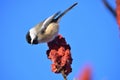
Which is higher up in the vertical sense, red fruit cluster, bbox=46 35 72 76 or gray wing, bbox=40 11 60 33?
gray wing, bbox=40 11 60 33

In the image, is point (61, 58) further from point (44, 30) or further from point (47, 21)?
point (44, 30)

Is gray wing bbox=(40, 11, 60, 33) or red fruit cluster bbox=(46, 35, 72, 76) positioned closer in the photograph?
red fruit cluster bbox=(46, 35, 72, 76)

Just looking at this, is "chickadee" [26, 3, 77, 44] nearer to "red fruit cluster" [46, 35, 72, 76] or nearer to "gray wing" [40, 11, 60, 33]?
"gray wing" [40, 11, 60, 33]

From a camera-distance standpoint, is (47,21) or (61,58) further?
(47,21)

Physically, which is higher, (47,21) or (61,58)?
(47,21)

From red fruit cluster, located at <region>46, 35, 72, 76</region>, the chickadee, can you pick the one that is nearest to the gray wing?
the chickadee

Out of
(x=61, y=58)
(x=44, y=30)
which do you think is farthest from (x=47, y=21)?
(x=61, y=58)

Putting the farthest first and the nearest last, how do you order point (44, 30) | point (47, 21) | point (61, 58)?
point (44, 30) < point (47, 21) < point (61, 58)

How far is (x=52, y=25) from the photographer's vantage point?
6.95ft

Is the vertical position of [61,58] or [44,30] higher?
[44,30]

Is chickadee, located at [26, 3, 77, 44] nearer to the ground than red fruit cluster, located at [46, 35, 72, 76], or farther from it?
farther from it

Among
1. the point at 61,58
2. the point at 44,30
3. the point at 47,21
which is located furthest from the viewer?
the point at 44,30

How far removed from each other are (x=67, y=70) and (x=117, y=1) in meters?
0.55

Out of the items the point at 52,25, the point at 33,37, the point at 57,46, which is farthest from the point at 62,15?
the point at 57,46
